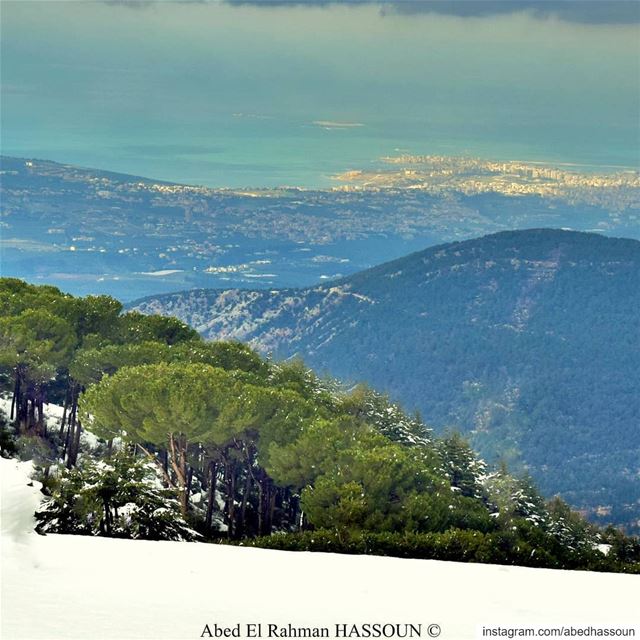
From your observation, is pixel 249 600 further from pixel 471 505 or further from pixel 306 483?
pixel 471 505

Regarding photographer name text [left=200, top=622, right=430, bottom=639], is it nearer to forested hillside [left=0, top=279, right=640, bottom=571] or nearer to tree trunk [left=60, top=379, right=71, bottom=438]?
forested hillside [left=0, top=279, right=640, bottom=571]

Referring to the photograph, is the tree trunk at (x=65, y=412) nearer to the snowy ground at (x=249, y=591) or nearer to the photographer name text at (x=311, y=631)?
the snowy ground at (x=249, y=591)

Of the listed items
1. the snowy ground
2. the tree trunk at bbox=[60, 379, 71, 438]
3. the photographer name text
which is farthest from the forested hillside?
the photographer name text

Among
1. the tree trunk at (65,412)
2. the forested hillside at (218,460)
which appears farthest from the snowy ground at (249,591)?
the tree trunk at (65,412)

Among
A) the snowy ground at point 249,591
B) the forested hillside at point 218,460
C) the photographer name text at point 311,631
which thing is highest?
the photographer name text at point 311,631

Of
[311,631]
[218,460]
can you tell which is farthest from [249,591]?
[218,460]
